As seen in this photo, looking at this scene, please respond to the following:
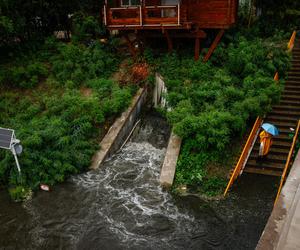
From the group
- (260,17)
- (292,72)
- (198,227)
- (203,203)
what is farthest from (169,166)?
(260,17)

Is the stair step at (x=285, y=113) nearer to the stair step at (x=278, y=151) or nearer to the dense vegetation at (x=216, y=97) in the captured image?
the dense vegetation at (x=216, y=97)

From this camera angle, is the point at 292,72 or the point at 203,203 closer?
the point at 203,203

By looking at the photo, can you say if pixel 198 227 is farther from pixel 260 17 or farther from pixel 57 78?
pixel 260 17

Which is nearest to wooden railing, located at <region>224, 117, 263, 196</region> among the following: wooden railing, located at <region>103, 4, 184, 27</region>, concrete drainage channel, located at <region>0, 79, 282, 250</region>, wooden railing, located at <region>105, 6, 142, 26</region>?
concrete drainage channel, located at <region>0, 79, 282, 250</region>

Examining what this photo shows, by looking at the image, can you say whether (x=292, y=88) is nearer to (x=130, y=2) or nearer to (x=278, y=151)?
(x=278, y=151)

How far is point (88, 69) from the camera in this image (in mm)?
17656

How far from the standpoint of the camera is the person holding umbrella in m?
11.5

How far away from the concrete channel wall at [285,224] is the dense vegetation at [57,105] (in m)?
7.52

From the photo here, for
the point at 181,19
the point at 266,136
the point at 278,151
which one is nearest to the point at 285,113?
the point at 278,151

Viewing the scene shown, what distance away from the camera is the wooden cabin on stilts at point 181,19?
1634 centimetres

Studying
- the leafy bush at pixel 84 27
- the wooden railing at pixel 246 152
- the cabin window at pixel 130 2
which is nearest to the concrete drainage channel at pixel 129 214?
the wooden railing at pixel 246 152

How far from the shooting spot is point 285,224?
26.5 ft

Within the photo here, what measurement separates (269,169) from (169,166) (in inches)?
153

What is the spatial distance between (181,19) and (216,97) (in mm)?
4773
